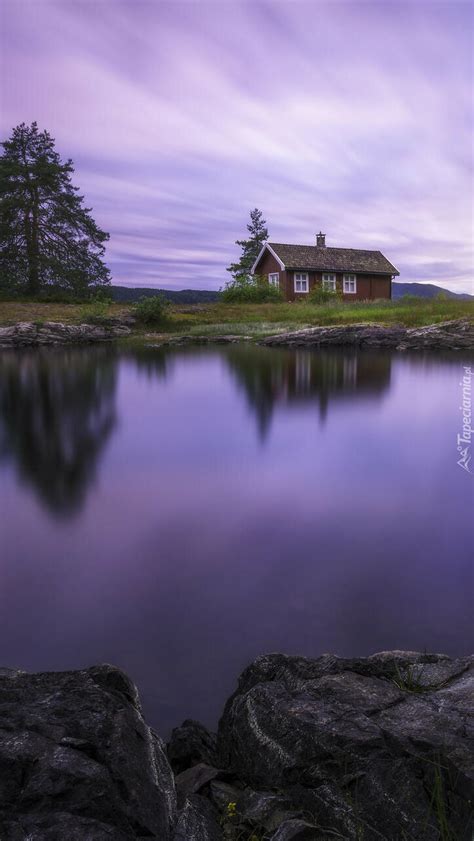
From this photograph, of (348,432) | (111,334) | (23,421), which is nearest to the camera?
(348,432)

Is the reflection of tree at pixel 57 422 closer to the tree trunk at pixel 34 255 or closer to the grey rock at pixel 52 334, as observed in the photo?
the grey rock at pixel 52 334

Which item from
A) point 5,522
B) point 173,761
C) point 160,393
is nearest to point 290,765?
point 173,761

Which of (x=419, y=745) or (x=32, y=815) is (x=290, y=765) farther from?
(x=32, y=815)

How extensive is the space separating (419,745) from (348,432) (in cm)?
890

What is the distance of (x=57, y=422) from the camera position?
39.5 ft

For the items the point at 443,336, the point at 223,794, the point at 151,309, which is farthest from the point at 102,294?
the point at 223,794

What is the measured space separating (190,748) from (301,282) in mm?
47591

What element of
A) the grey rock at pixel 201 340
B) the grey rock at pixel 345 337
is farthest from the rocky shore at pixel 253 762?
the grey rock at pixel 201 340

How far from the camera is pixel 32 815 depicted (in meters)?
1.64

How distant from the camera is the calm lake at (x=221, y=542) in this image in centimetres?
359

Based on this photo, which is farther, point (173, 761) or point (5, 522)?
point (5, 522)

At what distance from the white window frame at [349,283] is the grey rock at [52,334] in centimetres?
2342

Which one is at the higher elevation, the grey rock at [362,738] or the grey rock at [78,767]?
the grey rock at [78,767]

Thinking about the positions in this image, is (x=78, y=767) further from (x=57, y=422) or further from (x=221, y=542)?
(x=57, y=422)
